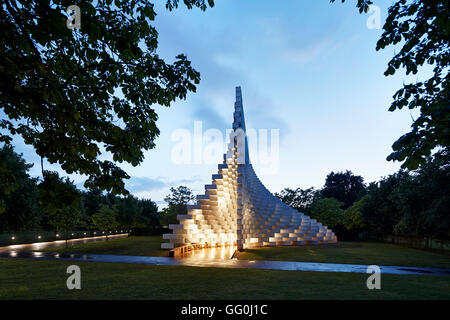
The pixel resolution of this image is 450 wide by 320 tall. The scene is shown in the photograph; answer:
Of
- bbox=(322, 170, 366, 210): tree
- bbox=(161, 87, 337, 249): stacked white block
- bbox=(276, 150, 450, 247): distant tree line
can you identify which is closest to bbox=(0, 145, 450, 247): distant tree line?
bbox=(276, 150, 450, 247): distant tree line

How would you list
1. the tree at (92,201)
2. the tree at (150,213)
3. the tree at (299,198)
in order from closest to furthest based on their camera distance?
the tree at (299,198)
the tree at (150,213)
the tree at (92,201)

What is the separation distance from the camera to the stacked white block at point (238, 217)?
2461cm

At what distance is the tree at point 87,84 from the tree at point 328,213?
47.6 meters

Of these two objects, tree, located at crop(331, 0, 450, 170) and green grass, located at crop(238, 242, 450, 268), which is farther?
green grass, located at crop(238, 242, 450, 268)

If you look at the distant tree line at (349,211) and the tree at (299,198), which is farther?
the tree at (299,198)

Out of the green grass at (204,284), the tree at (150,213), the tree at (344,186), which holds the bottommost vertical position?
the tree at (150,213)

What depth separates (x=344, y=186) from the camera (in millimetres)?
81375

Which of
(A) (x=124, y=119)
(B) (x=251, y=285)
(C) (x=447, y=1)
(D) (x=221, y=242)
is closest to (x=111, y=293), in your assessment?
(B) (x=251, y=285)

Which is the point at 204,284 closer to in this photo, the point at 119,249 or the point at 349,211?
the point at 119,249

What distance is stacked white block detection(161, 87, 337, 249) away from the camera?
2461 centimetres

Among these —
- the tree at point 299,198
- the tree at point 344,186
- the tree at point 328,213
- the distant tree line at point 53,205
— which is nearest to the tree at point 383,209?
the tree at point 328,213

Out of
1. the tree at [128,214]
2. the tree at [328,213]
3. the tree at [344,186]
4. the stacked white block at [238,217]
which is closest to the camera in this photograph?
the stacked white block at [238,217]

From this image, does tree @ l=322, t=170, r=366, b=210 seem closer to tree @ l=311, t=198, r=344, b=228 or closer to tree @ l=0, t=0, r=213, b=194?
tree @ l=311, t=198, r=344, b=228

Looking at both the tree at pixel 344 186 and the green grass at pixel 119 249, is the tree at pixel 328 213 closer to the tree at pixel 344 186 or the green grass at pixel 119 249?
the tree at pixel 344 186
